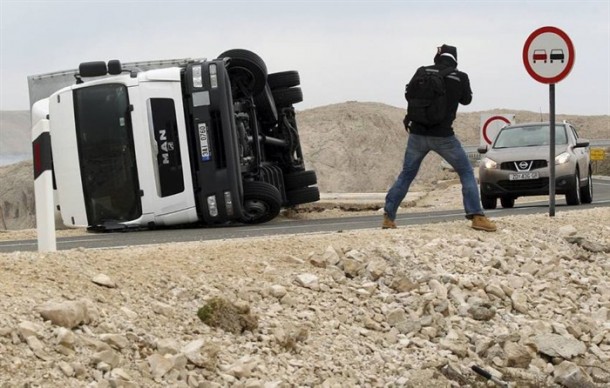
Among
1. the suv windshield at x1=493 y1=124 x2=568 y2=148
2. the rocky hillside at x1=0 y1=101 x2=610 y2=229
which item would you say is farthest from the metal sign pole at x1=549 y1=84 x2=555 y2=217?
the rocky hillside at x1=0 y1=101 x2=610 y2=229

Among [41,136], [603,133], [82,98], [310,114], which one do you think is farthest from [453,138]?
[603,133]

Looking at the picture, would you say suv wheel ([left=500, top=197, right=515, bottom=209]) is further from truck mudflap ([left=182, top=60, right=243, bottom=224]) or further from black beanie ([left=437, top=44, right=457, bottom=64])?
black beanie ([left=437, top=44, right=457, bottom=64])

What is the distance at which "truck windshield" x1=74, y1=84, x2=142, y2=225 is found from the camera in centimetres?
1758

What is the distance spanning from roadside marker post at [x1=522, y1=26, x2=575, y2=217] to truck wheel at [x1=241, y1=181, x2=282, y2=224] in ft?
17.3

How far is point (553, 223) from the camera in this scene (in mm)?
14477

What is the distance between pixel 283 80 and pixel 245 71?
1.72m

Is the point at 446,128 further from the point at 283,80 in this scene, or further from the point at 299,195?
the point at 283,80

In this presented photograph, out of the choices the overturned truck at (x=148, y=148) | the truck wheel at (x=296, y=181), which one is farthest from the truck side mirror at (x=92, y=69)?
the truck wheel at (x=296, y=181)

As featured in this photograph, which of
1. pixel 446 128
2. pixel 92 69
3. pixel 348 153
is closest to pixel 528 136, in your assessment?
pixel 92 69

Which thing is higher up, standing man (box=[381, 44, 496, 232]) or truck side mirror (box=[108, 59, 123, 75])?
truck side mirror (box=[108, 59, 123, 75])

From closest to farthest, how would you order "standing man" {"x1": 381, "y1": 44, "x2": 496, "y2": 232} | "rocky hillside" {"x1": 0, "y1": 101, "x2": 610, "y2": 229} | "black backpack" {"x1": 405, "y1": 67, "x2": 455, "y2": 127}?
"black backpack" {"x1": 405, "y1": 67, "x2": 455, "y2": 127}, "standing man" {"x1": 381, "y1": 44, "x2": 496, "y2": 232}, "rocky hillside" {"x1": 0, "y1": 101, "x2": 610, "y2": 229}

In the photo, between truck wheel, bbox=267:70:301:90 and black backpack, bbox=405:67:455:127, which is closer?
black backpack, bbox=405:67:455:127

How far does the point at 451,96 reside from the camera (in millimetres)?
12516

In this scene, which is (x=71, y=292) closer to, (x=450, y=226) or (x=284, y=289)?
(x=284, y=289)
